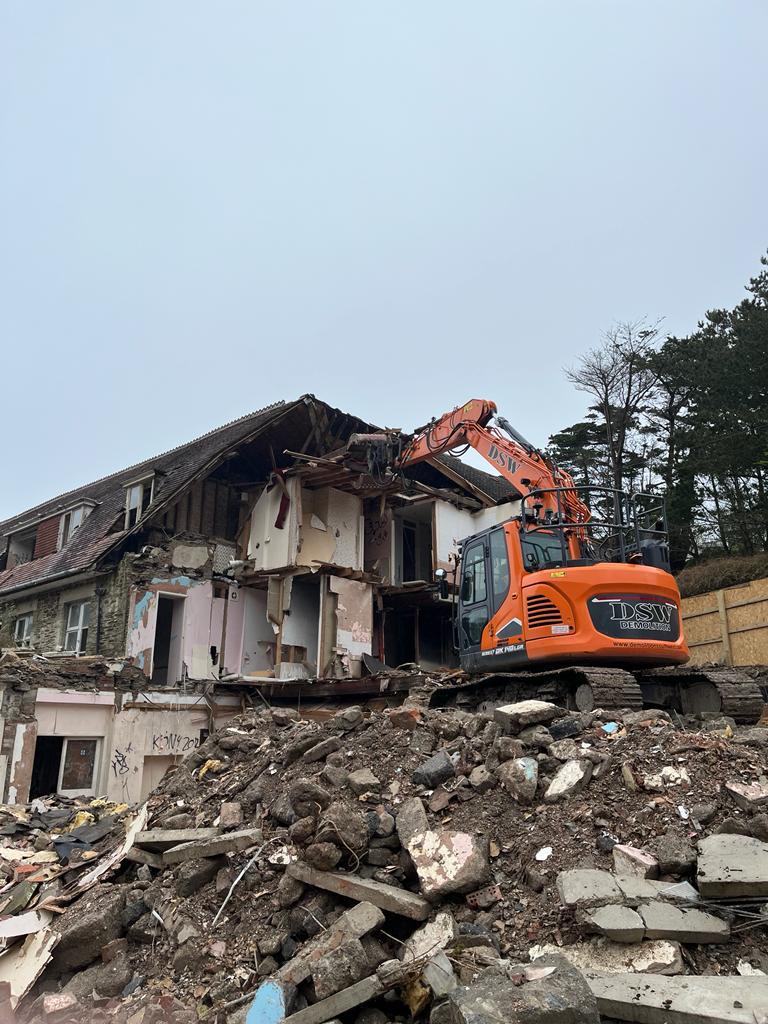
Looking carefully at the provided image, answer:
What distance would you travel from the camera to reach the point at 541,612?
9914 mm

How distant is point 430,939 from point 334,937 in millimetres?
659

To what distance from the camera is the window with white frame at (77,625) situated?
19469mm

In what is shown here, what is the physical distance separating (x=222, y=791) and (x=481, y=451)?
747 centimetres

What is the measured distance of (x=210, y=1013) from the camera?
5363mm

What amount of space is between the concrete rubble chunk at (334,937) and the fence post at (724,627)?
14767 mm

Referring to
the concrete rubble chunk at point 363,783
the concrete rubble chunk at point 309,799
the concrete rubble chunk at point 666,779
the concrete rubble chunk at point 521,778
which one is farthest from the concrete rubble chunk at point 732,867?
the concrete rubble chunk at point 309,799

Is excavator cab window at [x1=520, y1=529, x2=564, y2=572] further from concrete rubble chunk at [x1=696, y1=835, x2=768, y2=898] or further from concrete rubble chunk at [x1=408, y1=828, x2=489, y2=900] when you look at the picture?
concrete rubble chunk at [x1=696, y1=835, x2=768, y2=898]

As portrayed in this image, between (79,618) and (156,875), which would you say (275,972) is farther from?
(79,618)

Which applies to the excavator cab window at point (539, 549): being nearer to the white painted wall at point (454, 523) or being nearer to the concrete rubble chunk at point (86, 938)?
the concrete rubble chunk at point (86, 938)

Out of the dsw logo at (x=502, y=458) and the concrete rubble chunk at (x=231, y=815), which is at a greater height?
the dsw logo at (x=502, y=458)

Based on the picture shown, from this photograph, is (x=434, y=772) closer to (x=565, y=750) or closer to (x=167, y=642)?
(x=565, y=750)

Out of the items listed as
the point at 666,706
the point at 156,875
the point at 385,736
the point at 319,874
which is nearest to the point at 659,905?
the point at 319,874

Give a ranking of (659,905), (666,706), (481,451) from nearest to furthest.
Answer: (659,905), (666,706), (481,451)

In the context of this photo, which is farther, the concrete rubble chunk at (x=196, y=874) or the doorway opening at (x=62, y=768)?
the doorway opening at (x=62, y=768)
